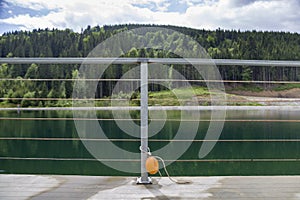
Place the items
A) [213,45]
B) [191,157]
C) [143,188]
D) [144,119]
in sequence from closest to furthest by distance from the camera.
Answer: [143,188] < [144,119] < [191,157] < [213,45]

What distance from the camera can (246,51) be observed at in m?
41.0

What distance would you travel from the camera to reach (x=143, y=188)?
65.2 inches

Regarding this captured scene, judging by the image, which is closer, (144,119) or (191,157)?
(144,119)

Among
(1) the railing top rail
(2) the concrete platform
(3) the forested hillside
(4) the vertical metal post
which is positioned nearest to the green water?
(2) the concrete platform

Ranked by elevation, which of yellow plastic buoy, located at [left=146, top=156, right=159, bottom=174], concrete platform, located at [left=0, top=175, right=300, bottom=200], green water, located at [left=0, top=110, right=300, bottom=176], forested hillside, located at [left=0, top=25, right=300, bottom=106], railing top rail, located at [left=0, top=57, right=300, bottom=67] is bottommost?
green water, located at [left=0, top=110, right=300, bottom=176]

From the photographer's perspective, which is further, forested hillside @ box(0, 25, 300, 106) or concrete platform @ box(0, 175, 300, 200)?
forested hillside @ box(0, 25, 300, 106)

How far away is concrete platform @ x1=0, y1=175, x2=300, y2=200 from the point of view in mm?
1539

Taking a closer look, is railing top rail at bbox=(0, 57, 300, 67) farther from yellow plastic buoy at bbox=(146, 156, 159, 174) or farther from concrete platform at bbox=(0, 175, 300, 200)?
concrete platform at bbox=(0, 175, 300, 200)

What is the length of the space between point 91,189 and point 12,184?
1.60ft

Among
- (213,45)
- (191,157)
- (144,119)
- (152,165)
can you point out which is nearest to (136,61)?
(144,119)

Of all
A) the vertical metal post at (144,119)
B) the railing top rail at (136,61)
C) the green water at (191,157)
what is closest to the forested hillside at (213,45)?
the green water at (191,157)

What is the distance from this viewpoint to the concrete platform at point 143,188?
5.05 feet

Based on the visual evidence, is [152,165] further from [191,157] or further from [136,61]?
[191,157]

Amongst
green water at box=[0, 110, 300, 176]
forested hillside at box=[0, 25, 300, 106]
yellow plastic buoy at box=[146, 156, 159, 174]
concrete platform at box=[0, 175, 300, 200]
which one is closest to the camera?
concrete platform at box=[0, 175, 300, 200]
